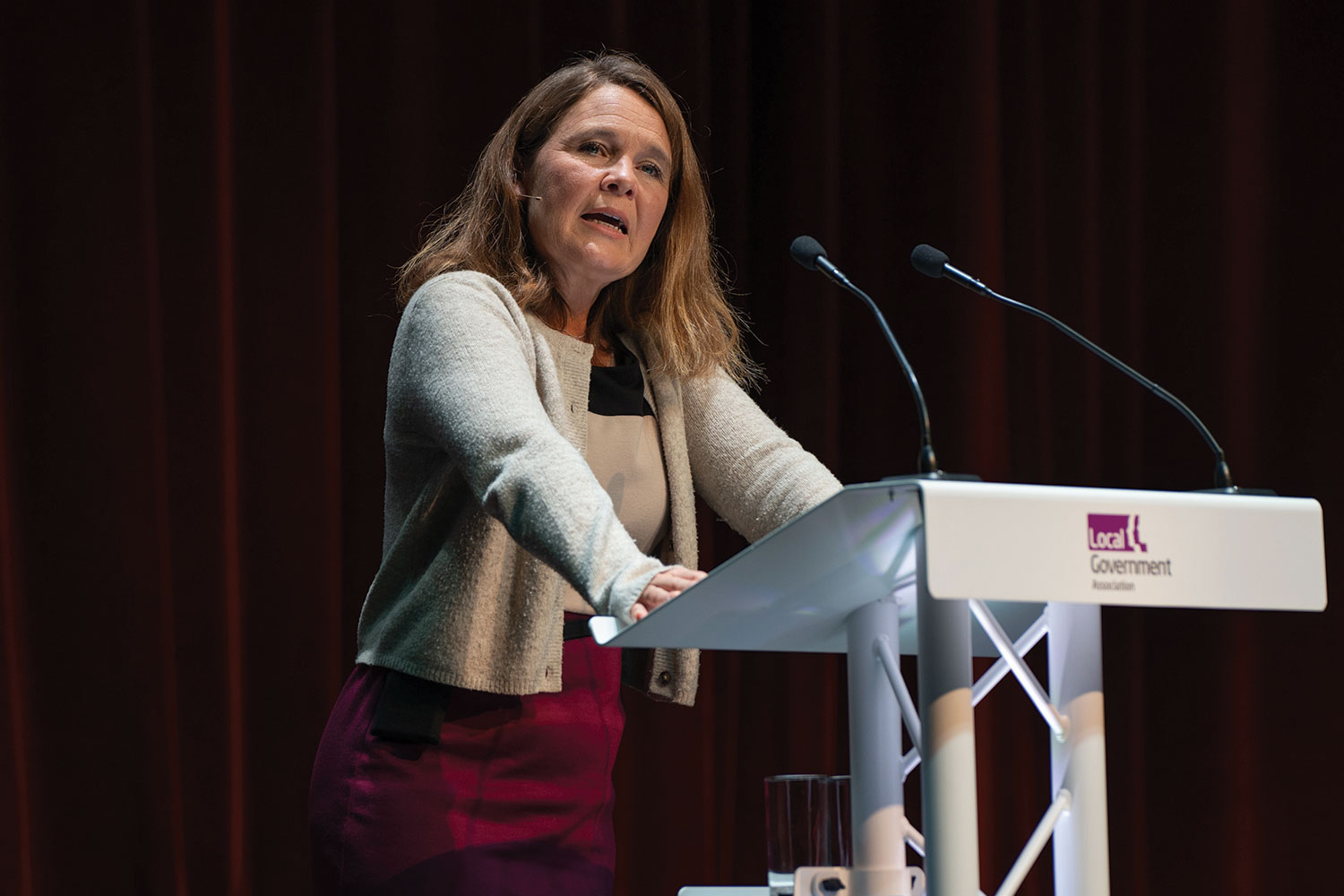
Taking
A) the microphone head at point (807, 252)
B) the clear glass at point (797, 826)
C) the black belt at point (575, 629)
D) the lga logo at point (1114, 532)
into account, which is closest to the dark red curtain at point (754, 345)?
the black belt at point (575, 629)

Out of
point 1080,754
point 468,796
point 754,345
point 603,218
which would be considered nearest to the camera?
point 1080,754

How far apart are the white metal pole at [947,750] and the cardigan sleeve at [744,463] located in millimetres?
516

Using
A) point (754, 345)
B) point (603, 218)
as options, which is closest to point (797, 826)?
point (603, 218)

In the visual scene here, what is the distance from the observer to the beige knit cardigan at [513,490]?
1.09 meters

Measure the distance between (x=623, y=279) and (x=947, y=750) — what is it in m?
0.93

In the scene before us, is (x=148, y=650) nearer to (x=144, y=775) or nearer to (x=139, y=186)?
(x=144, y=775)

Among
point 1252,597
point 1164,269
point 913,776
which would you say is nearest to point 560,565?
point 1252,597

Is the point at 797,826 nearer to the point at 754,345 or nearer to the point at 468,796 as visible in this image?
the point at 468,796

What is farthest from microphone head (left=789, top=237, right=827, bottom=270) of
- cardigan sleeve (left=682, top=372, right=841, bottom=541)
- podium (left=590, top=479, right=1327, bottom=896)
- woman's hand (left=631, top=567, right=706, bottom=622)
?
woman's hand (left=631, top=567, right=706, bottom=622)

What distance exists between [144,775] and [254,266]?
2.96ft

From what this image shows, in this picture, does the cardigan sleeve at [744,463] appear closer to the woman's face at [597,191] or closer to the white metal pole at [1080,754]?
the woman's face at [597,191]

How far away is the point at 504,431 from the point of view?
1169 mm

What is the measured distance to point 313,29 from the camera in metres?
2.54

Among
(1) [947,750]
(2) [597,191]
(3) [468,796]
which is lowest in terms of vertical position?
(3) [468,796]
